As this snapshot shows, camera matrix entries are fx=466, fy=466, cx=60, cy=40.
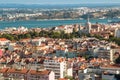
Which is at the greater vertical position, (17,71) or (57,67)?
(17,71)

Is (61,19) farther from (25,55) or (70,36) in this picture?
(25,55)

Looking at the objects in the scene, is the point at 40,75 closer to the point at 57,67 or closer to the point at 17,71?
the point at 17,71

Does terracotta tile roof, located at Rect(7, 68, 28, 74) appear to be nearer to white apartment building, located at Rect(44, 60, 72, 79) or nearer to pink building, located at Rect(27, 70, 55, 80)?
pink building, located at Rect(27, 70, 55, 80)

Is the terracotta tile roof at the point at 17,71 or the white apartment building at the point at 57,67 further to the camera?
the white apartment building at the point at 57,67

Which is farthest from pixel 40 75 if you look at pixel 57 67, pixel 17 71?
pixel 57 67

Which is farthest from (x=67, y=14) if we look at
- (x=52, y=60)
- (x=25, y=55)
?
(x=52, y=60)

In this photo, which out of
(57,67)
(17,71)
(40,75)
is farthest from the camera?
(57,67)

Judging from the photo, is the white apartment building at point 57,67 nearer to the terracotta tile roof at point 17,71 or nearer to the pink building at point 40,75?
the pink building at point 40,75

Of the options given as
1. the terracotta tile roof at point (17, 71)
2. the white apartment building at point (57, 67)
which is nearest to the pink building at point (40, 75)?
the terracotta tile roof at point (17, 71)
